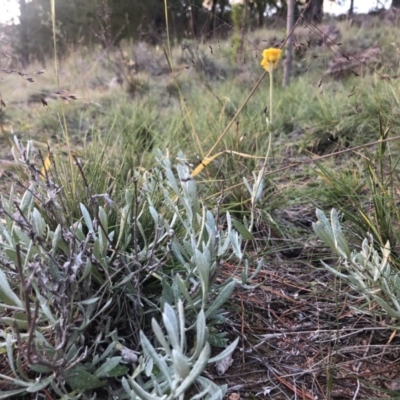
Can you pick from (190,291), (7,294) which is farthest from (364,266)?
Result: (7,294)

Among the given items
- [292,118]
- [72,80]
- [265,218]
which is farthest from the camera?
[72,80]

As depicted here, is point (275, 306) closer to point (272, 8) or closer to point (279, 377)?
point (279, 377)

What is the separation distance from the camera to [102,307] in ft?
2.97

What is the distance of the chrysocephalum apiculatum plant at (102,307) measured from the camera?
2.32ft

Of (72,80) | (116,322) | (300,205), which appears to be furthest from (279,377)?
(72,80)

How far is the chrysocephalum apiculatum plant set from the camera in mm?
707

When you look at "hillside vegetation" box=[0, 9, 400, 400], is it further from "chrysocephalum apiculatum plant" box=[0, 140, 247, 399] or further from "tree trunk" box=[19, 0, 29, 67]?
"tree trunk" box=[19, 0, 29, 67]

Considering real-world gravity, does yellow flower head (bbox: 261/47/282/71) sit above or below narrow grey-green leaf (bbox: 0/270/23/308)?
above

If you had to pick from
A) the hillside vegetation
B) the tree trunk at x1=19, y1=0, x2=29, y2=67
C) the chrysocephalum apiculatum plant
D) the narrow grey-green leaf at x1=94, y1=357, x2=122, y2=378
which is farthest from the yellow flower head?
the tree trunk at x1=19, y1=0, x2=29, y2=67

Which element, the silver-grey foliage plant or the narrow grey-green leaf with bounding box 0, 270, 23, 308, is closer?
the narrow grey-green leaf with bounding box 0, 270, 23, 308

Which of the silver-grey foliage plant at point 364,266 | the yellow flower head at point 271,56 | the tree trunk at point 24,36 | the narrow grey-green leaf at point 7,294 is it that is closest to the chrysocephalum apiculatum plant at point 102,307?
the narrow grey-green leaf at point 7,294

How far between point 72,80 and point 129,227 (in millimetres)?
5478

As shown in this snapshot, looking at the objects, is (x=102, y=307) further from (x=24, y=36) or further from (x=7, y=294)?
(x=24, y=36)

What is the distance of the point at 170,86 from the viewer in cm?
515
